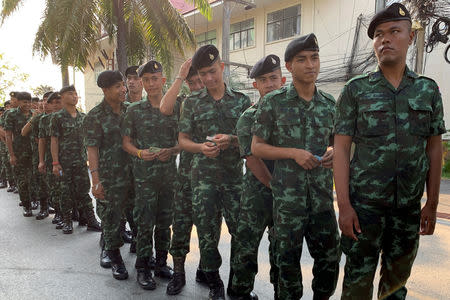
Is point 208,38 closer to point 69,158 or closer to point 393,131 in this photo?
point 69,158

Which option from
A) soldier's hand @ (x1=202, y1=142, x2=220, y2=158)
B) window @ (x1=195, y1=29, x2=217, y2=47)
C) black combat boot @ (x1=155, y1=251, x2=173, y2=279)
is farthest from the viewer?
window @ (x1=195, y1=29, x2=217, y2=47)

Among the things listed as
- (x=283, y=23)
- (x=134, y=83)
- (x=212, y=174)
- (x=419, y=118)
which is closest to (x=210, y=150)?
(x=212, y=174)

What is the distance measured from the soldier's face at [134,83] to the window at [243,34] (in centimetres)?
1411

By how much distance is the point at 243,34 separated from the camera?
57.7ft

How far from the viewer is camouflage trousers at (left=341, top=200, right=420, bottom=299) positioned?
1.74 metres

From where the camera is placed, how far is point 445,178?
9109 millimetres

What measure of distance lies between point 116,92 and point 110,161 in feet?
2.20

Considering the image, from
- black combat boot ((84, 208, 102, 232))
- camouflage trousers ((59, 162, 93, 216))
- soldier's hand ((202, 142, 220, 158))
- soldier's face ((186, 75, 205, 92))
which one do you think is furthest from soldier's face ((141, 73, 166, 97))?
black combat boot ((84, 208, 102, 232))

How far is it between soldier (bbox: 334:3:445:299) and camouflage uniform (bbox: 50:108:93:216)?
12.9 feet

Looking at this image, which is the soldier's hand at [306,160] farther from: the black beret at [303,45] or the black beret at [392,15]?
the black beret at [392,15]

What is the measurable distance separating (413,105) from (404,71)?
0.20 metres

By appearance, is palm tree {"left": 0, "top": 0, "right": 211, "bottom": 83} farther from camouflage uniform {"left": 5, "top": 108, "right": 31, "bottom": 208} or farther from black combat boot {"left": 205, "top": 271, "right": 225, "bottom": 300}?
black combat boot {"left": 205, "top": 271, "right": 225, "bottom": 300}

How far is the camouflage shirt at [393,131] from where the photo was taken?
1.68 metres

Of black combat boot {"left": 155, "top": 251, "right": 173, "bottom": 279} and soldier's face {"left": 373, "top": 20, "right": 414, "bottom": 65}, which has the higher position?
soldier's face {"left": 373, "top": 20, "right": 414, "bottom": 65}
